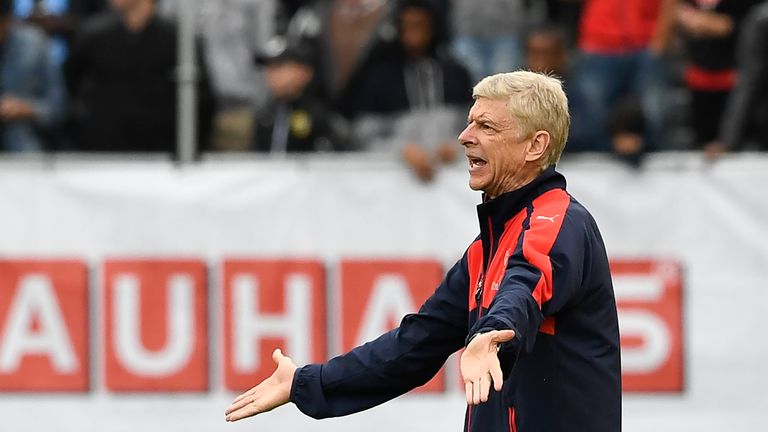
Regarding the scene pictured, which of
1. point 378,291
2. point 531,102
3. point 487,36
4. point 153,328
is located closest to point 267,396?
point 531,102

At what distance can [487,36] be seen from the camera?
8.80m

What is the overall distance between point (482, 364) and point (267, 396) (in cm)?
101

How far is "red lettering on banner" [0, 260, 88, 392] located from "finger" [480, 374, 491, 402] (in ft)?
16.8

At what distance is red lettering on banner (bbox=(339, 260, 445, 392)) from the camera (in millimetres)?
8562

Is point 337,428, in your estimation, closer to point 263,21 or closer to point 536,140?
point 263,21

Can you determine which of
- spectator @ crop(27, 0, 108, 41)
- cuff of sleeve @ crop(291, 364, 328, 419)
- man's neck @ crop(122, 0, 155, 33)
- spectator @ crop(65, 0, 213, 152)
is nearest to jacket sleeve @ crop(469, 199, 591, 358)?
cuff of sleeve @ crop(291, 364, 328, 419)

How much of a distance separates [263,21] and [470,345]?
5668 millimetres

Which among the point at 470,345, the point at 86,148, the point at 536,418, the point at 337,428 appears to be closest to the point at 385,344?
the point at 536,418

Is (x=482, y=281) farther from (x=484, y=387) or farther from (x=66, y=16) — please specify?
(x=66, y=16)

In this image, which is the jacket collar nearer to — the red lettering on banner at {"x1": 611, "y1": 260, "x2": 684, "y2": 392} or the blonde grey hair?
the blonde grey hair

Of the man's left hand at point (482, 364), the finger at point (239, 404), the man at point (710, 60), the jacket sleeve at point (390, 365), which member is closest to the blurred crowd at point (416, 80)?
the man at point (710, 60)

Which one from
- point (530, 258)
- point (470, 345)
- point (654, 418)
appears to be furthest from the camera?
point (654, 418)

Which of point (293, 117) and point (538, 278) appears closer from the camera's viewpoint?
point (538, 278)

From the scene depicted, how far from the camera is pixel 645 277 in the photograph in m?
8.46
